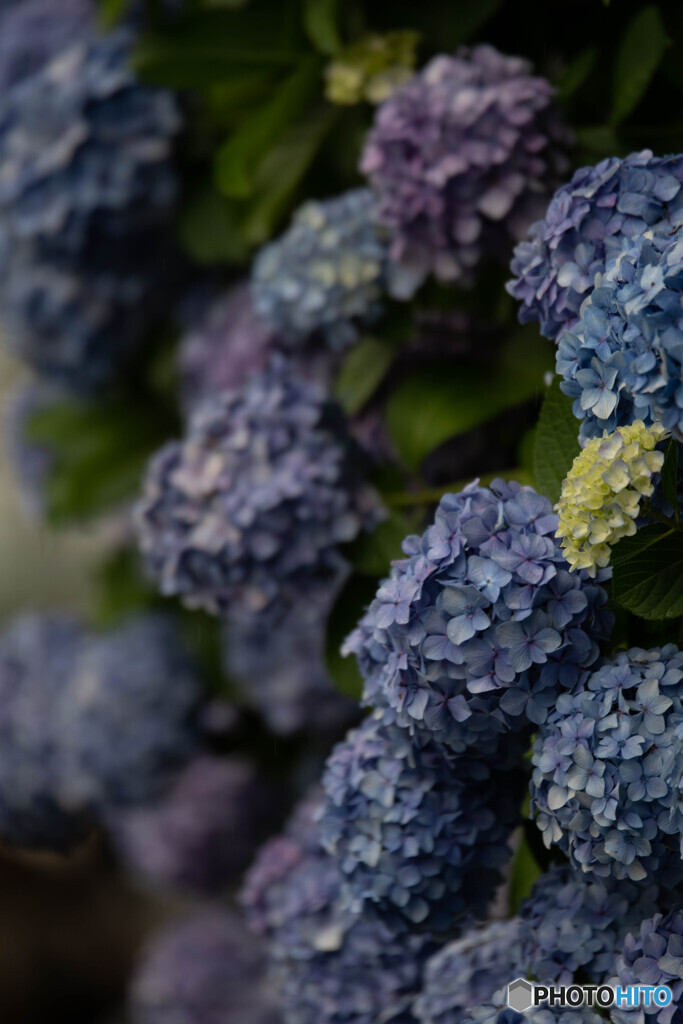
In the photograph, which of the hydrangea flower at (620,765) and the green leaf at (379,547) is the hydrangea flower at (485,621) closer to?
the hydrangea flower at (620,765)

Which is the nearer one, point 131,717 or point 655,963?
point 655,963

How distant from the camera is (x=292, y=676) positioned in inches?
32.5

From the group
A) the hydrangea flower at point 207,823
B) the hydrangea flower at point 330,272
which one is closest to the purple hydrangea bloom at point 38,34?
the hydrangea flower at point 330,272

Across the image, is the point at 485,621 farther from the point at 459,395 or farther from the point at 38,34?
the point at 38,34

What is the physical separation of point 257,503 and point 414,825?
7.9 inches

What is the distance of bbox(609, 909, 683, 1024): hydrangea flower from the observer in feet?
1.33

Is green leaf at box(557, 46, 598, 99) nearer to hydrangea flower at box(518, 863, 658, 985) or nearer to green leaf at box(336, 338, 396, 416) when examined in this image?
green leaf at box(336, 338, 396, 416)

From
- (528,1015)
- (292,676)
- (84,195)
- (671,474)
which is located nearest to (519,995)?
(528,1015)

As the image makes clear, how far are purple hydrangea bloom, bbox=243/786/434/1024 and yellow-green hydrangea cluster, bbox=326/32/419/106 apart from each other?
49 centimetres

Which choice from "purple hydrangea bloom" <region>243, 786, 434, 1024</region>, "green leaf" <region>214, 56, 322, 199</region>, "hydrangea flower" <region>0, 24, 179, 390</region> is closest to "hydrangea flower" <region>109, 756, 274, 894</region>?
"purple hydrangea bloom" <region>243, 786, 434, 1024</region>

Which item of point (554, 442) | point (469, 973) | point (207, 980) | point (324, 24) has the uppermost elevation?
point (324, 24)

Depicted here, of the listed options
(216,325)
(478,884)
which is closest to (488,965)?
(478,884)

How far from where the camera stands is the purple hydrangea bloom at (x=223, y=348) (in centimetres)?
81

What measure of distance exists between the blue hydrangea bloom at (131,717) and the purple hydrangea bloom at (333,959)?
32 centimetres
